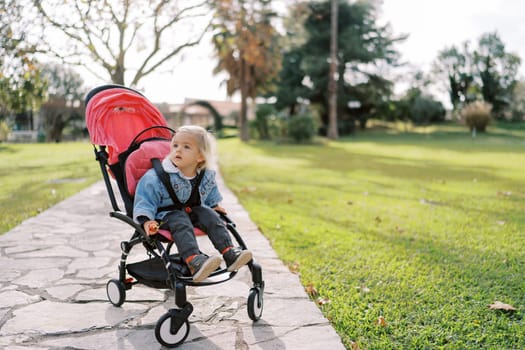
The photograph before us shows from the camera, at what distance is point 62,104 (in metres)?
31.2

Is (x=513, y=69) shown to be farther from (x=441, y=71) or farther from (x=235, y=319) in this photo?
(x=235, y=319)

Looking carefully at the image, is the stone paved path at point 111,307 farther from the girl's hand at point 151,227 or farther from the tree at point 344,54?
the tree at point 344,54

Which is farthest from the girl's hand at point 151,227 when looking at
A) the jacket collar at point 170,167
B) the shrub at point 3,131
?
the shrub at point 3,131

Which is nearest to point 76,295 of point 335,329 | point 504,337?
point 335,329

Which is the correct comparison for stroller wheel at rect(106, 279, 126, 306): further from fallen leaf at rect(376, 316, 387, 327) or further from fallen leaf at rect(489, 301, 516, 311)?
fallen leaf at rect(489, 301, 516, 311)

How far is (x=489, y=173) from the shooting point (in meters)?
11.5

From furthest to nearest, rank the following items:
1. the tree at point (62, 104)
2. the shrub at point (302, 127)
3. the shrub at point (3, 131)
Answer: the tree at point (62, 104) → the shrub at point (3, 131) → the shrub at point (302, 127)

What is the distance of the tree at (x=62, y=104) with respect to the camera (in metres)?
29.5

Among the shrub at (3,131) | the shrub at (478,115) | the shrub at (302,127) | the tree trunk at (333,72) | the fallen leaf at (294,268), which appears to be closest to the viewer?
the fallen leaf at (294,268)

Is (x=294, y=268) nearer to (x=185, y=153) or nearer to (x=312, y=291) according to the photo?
(x=312, y=291)

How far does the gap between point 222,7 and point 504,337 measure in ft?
31.3

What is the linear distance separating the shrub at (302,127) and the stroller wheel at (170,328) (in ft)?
71.6

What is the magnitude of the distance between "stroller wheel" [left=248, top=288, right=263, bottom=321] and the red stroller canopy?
1.32m

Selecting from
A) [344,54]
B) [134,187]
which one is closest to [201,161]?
[134,187]
